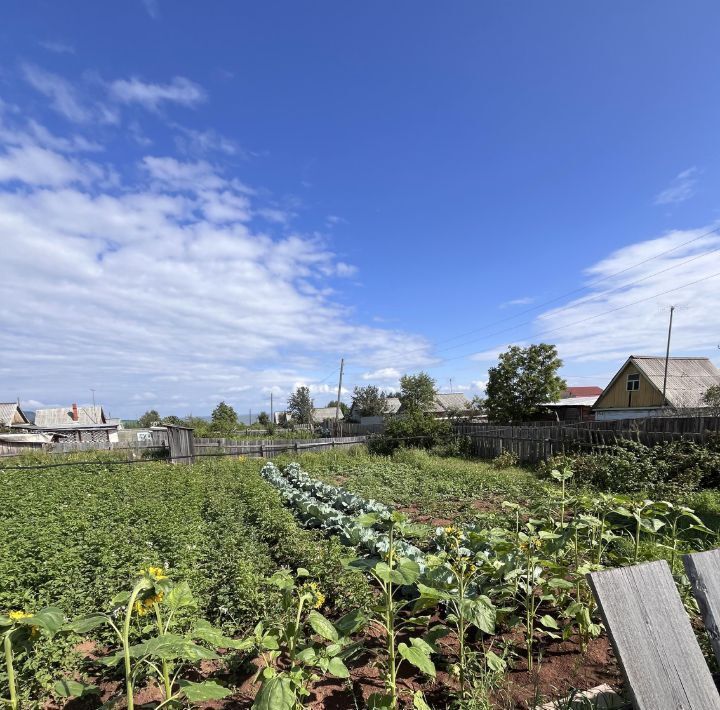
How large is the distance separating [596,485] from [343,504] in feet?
17.0

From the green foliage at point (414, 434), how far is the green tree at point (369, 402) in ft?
97.0

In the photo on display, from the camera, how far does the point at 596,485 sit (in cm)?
835

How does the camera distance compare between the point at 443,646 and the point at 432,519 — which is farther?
the point at 432,519

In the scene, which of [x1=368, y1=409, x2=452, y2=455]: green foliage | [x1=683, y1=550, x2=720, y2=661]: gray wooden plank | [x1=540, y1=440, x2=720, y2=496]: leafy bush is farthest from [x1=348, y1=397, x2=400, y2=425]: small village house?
[x1=683, y1=550, x2=720, y2=661]: gray wooden plank

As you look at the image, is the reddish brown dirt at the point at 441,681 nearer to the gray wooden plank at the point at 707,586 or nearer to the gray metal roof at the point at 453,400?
the gray wooden plank at the point at 707,586

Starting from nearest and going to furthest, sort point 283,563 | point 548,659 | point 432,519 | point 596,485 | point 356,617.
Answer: point 356,617
point 548,659
point 283,563
point 432,519
point 596,485

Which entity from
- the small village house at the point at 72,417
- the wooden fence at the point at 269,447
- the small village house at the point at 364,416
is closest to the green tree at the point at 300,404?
the small village house at the point at 364,416

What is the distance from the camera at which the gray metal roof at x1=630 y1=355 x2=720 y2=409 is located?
24734mm

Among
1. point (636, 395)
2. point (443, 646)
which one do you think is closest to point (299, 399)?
point (636, 395)

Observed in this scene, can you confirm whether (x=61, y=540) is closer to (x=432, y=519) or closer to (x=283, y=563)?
(x=283, y=563)

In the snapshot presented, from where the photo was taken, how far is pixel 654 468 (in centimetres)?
810

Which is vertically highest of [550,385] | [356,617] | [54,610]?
[550,385]

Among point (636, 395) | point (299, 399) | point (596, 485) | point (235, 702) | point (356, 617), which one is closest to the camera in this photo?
point (356, 617)

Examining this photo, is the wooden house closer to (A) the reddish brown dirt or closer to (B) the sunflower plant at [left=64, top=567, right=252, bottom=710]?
(A) the reddish brown dirt
